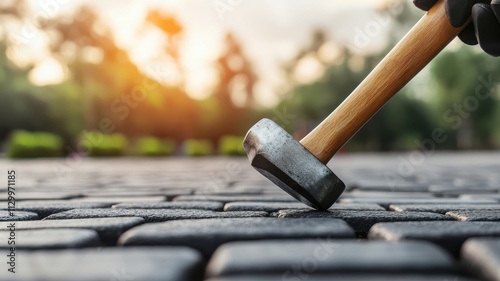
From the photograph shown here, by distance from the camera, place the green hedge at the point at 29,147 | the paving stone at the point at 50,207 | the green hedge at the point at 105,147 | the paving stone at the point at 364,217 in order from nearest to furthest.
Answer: the paving stone at the point at 364,217
the paving stone at the point at 50,207
the green hedge at the point at 29,147
the green hedge at the point at 105,147

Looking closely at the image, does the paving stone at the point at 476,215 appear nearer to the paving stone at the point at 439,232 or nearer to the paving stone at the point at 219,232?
the paving stone at the point at 439,232

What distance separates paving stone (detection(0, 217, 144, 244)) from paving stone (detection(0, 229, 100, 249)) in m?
0.05

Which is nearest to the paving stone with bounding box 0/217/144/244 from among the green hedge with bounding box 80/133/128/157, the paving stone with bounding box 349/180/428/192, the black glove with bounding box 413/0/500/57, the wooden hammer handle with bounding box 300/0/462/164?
the wooden hammer handle with bounding box 300/0/462/164

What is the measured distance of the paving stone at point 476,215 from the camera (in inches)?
64.9

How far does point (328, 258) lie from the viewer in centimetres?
A: 107

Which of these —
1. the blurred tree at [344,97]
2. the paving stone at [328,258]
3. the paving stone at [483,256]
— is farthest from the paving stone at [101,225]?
the blurred tree at [344,97]

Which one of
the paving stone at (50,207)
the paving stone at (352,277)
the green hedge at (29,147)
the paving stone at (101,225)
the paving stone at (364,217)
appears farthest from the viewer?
the green hedge at (29,147)

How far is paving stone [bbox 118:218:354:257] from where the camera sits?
127 cm

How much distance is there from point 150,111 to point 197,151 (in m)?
16.4

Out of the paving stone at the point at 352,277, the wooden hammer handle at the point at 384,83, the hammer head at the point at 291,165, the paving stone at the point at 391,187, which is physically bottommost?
the paving stone at the point at 352,277

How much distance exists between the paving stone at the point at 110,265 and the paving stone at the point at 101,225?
0.84 feet

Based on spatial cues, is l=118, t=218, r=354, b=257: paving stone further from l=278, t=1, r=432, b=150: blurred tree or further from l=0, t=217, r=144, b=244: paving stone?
l=278, t=1, r=432, b=150: blurred tree

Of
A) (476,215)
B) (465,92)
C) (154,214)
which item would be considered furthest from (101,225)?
(465,92)

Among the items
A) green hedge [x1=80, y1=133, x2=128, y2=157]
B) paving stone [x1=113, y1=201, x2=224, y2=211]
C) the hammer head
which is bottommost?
paving stone [x1=113, y1=201, x2=224, y2=211]
